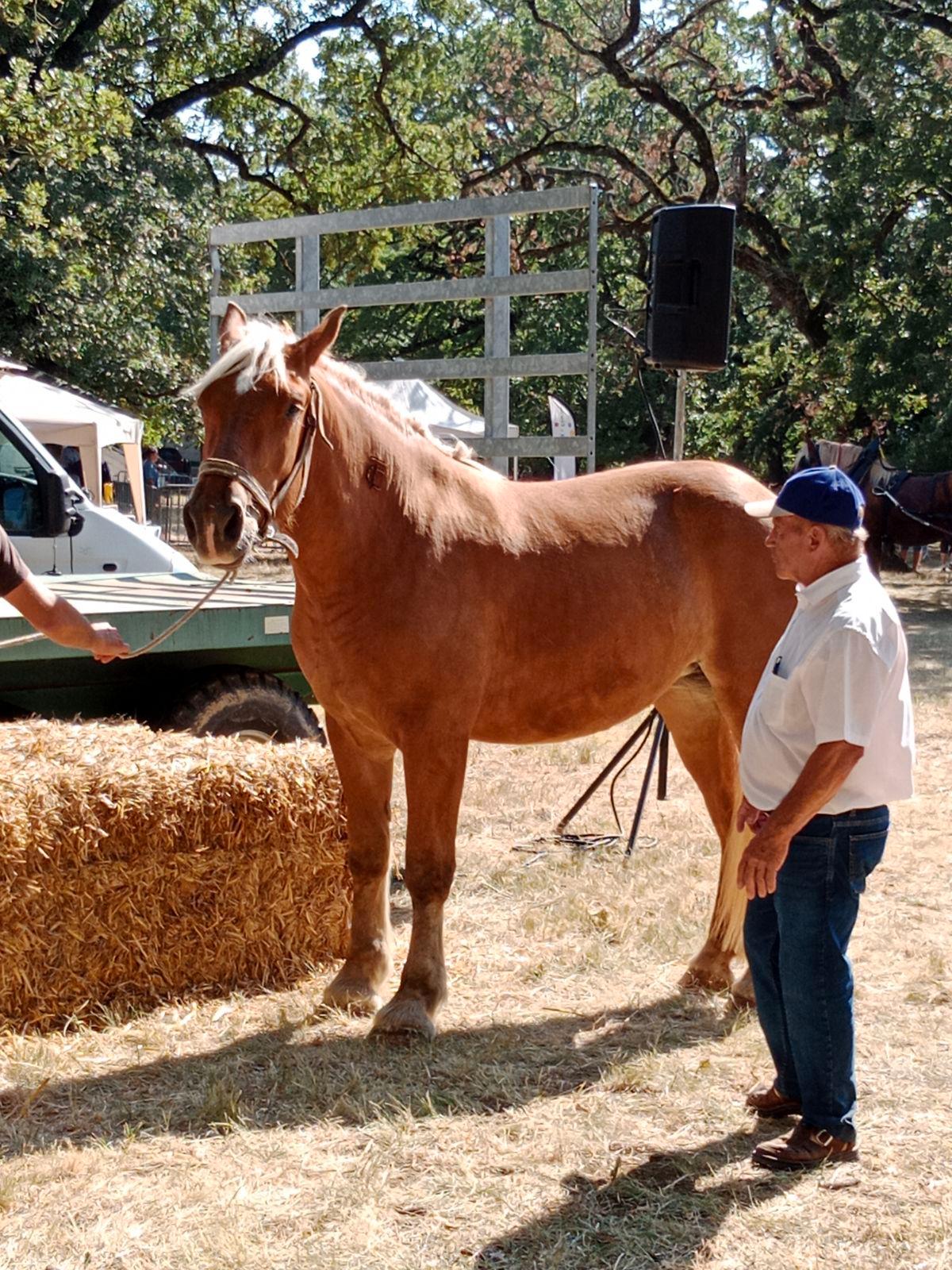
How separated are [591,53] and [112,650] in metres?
18.6

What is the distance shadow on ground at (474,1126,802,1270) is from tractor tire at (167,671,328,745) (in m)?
2.83

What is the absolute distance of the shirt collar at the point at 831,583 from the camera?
3188 millimetres

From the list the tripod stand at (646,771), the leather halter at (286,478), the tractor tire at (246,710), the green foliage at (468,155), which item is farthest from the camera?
the green foliage at (468,155)

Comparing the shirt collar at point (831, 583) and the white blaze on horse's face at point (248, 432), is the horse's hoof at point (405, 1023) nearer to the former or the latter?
the white blaze on horse's face at point (248, 432)

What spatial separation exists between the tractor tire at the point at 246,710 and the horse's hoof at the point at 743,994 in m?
2.19

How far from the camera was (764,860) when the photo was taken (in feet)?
10.2

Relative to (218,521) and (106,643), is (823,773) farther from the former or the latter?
(106,643)

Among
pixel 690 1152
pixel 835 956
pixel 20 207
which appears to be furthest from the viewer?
pixel 20 207

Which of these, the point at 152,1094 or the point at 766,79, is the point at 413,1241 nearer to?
the point at 152,1094

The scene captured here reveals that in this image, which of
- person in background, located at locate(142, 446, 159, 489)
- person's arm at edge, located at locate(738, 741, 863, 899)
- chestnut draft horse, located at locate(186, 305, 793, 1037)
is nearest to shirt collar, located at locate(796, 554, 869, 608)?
person's arm at edge, located at locate(738, 741, 863, 899)

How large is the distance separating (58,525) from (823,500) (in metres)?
4.52

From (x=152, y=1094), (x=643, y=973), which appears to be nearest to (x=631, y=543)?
(x=643, y=973)

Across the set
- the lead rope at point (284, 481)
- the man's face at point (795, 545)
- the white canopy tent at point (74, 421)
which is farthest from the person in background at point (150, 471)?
the man's face at point (795, 545)

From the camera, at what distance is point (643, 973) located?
5.03m
